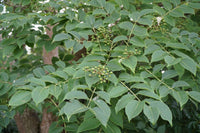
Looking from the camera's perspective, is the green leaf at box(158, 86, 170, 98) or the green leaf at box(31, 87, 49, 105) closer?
the green leaf at box(31, 87, 49, 105)

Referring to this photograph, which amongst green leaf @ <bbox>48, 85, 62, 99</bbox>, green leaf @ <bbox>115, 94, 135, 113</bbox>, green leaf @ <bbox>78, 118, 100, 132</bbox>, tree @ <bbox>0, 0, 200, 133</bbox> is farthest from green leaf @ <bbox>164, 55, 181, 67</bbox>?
green leaf @ <bbox>48, 85, 62, 99</bbox>

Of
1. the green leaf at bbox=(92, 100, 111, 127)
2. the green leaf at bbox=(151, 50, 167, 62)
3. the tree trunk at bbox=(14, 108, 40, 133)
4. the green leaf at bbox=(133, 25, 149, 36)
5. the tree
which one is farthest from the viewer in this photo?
the tree trunk at bbox=(14, 108, 40, 133)

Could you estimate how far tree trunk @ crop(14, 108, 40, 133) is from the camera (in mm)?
3518

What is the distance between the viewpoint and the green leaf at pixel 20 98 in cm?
125

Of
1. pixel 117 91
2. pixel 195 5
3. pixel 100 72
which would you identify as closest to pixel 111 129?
pixel 117 91

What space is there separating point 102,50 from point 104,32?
0.58 feet

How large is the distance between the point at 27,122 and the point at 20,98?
8.21 feet

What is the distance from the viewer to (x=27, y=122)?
3.56m

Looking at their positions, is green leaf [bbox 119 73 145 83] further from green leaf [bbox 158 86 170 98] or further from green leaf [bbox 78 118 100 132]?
green leaf [bbox 78 118 100 132]

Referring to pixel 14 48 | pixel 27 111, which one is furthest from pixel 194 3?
pixel 27 111

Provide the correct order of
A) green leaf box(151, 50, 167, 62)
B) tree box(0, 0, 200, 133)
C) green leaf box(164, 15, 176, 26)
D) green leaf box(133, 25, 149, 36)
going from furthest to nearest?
1. green leaf box(164, 15, 176, 26)
2. green leaf box(133, 25, 149, 36)
3. green leaf box(151, 50, 167, 62)
4. tree box(0, 0, 200, 133)

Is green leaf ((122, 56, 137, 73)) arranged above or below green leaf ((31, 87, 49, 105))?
above

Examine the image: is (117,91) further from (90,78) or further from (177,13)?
Result: (177,13)

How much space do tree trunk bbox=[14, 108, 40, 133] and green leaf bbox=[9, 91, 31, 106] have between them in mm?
2352
